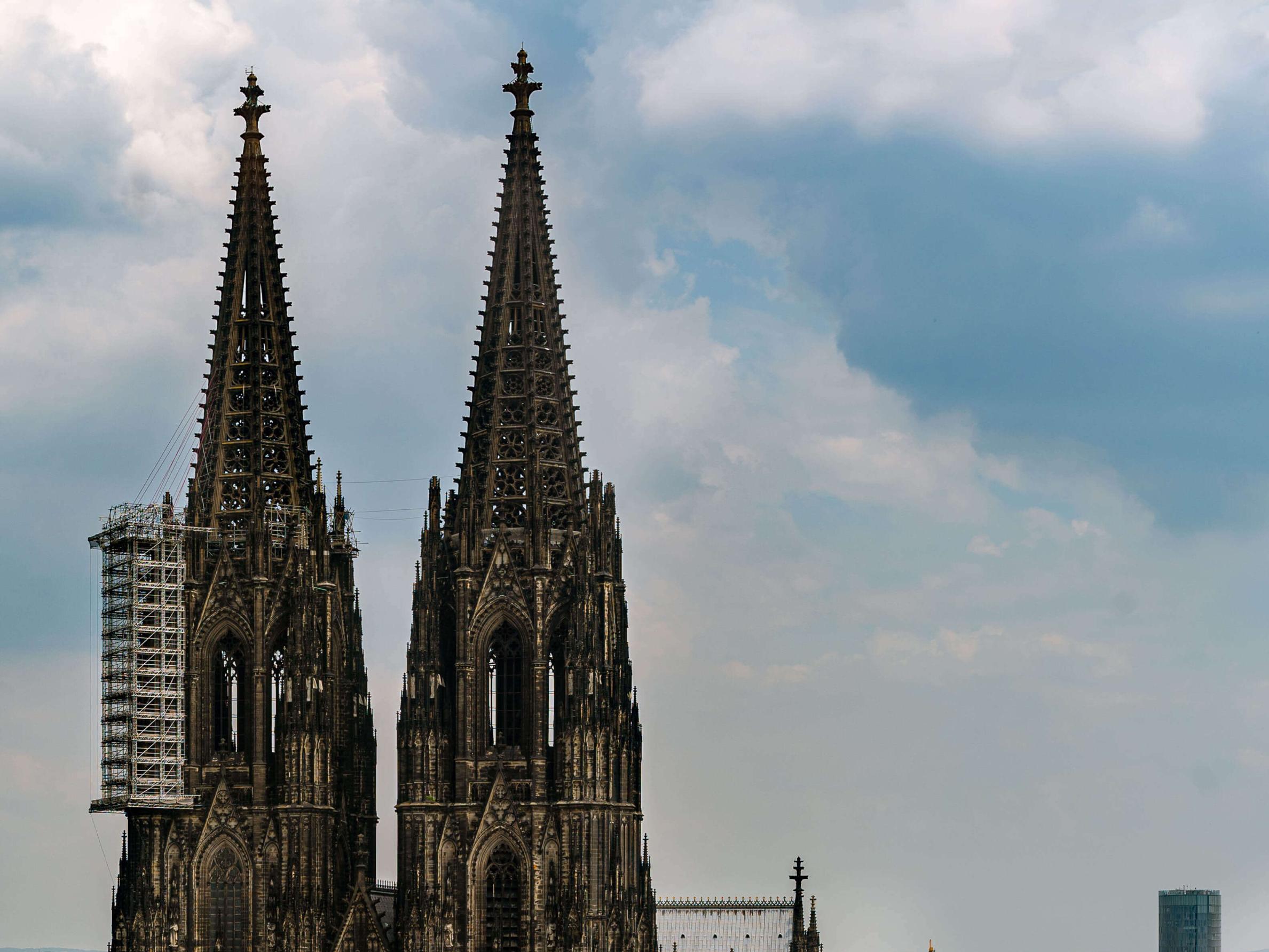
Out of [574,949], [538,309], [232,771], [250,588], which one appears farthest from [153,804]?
[538,309]

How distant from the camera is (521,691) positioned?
107875 millimetres

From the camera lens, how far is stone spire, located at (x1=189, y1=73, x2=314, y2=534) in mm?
112125

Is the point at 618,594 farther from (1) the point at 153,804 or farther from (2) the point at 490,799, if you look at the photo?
(1) the point at 153,804

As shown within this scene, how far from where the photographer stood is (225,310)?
11488cm

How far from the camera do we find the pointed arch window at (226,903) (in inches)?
4242

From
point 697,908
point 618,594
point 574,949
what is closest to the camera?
point 574,949

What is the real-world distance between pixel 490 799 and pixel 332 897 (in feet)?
30.8

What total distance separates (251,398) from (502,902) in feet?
89.0

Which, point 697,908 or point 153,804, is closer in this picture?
point 153,804

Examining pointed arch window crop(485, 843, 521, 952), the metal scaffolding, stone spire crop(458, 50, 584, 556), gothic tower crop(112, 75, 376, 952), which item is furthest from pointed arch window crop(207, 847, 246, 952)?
stone spire crop(458, 50, 584, 556)

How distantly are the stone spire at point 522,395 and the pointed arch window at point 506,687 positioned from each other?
4.45m

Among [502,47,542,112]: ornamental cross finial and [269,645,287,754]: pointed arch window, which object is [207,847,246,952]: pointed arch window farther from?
[502,47,542,112]: ornamental cross finial

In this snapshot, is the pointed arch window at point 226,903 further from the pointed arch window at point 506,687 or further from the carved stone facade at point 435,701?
the pointed arch window at point 506,687

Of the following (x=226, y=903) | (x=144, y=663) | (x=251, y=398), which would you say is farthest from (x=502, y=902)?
(x=251, y=398)
